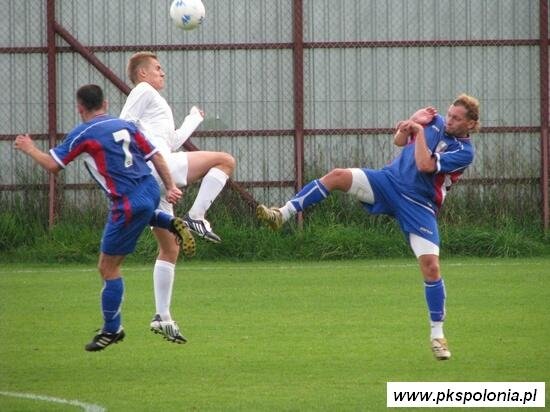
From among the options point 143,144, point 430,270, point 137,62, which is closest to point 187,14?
point 137,62

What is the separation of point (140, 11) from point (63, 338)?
25.6 ft

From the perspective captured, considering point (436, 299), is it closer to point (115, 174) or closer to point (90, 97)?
point (115, 174)

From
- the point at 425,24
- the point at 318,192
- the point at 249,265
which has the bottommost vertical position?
the point at 249,265

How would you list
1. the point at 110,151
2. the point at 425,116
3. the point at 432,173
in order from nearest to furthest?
the point at 110,151 → the point at 432,173 → the point at 425,116

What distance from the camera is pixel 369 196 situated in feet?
31.7

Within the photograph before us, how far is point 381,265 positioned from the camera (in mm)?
15742

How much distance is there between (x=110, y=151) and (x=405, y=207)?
2.25 m

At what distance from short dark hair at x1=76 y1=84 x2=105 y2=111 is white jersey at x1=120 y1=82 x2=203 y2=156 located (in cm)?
68

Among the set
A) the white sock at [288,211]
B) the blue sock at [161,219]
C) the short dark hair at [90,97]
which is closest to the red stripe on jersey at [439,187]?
the white sock at [288,211]

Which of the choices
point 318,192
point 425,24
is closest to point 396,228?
point 425,24

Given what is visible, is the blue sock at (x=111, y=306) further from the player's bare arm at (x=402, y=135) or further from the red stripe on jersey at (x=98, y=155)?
the player's bare arm at (x=402, y=135)

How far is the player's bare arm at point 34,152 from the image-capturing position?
8.73m

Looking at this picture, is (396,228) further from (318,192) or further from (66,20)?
(318,192)

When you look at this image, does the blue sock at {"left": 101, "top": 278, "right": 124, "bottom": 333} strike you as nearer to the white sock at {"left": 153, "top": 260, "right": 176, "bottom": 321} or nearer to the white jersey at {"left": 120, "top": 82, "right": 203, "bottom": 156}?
the white sock at {"left": 153, "top": 260, "right": 176, "bottom": 321}
